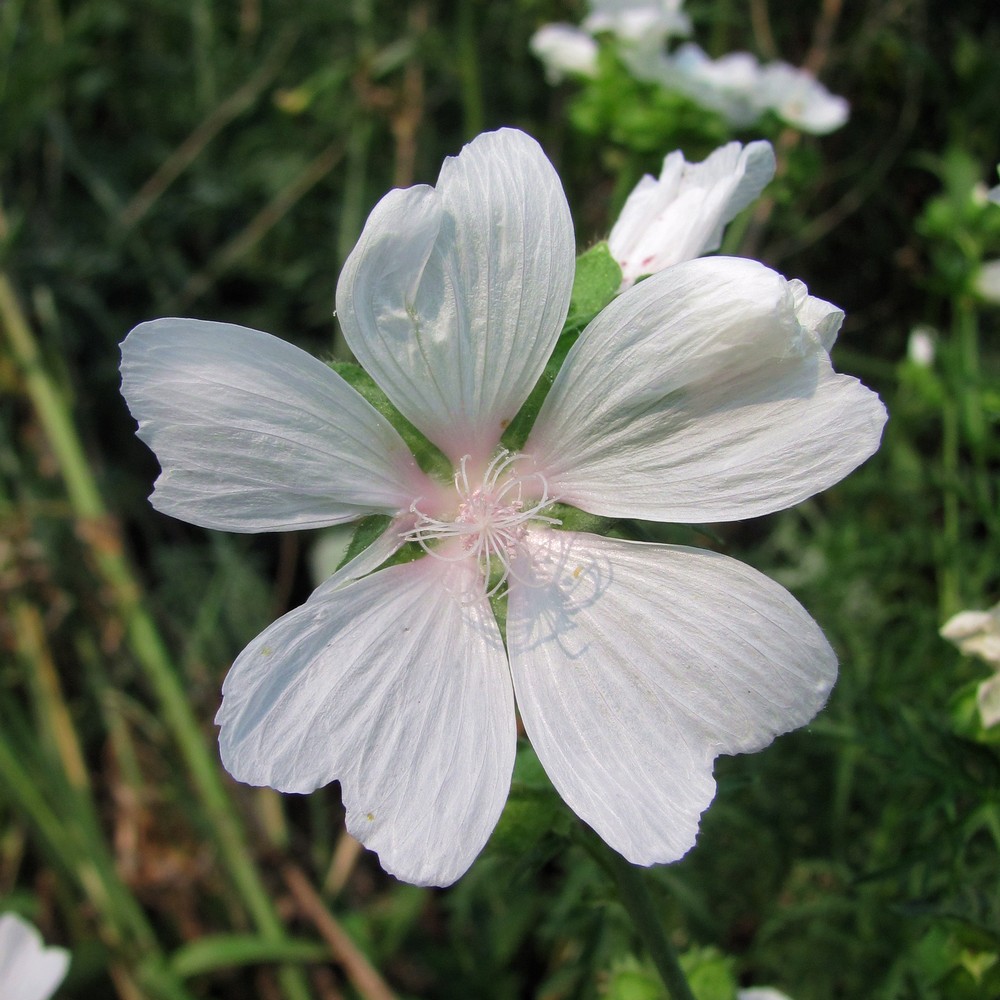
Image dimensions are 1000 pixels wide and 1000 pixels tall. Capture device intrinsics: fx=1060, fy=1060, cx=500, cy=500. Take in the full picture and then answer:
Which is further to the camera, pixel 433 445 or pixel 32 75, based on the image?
pixel 32 75

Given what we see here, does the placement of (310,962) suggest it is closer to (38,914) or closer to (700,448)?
(38,914)

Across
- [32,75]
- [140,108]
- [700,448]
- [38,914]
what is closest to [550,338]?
[700,448]

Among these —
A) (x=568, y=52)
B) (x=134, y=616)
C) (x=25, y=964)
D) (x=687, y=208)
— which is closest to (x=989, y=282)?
(x=568, y=52)

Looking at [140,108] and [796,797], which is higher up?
[140,108]

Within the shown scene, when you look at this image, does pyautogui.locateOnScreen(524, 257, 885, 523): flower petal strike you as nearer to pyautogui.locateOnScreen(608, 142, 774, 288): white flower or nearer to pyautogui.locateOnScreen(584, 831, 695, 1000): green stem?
pyautogui.locateOnScreen(608, 142, 774, 288): white flower

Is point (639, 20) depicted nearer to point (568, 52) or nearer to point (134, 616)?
point (568, 52)

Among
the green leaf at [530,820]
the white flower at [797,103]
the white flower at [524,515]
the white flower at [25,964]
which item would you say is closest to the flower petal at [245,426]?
the white flower at [524,515]
